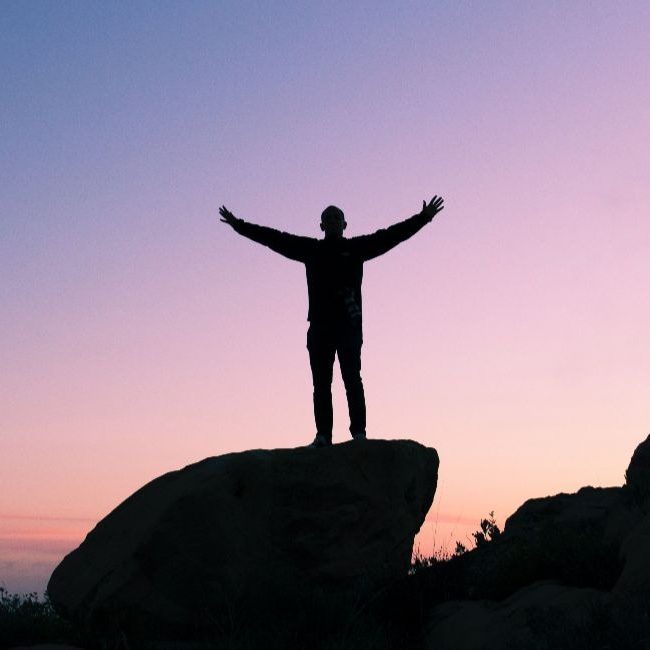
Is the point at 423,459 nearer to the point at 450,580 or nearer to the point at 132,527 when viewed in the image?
the point at 450,580

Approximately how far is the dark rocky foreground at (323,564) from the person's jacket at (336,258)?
1.60 meters

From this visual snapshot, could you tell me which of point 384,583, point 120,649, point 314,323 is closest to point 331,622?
point 384,583

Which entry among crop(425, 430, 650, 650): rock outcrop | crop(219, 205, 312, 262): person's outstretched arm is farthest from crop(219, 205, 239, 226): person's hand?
crop(425, 430, 650, 650): rock outcrop

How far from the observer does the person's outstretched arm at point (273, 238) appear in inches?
426

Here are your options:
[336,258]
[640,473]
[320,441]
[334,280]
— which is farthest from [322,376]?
[640,473]

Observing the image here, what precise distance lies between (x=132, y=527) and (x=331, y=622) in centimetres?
258

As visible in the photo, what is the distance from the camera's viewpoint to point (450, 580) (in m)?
9.48

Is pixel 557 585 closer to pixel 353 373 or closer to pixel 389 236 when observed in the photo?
pixel 353 373

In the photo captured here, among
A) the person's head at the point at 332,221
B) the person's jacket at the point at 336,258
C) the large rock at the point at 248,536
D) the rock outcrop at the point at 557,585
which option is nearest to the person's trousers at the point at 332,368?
the person's jacket at the point at 336,258

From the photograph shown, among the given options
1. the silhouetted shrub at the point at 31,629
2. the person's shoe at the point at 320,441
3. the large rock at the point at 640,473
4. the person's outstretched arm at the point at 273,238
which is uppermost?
the person's outstretched arm at the point at 273,238

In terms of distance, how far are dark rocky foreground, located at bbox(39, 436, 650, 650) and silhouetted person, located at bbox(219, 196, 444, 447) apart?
0.62 m

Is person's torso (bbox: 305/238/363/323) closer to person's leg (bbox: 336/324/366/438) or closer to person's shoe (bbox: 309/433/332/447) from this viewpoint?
person's leg (bbox: 336/324/366/438)

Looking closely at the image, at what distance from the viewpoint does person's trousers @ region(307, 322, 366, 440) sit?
1044 centimetres

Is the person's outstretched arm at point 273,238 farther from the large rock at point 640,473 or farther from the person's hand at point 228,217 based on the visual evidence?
the large rock at point 640,473
